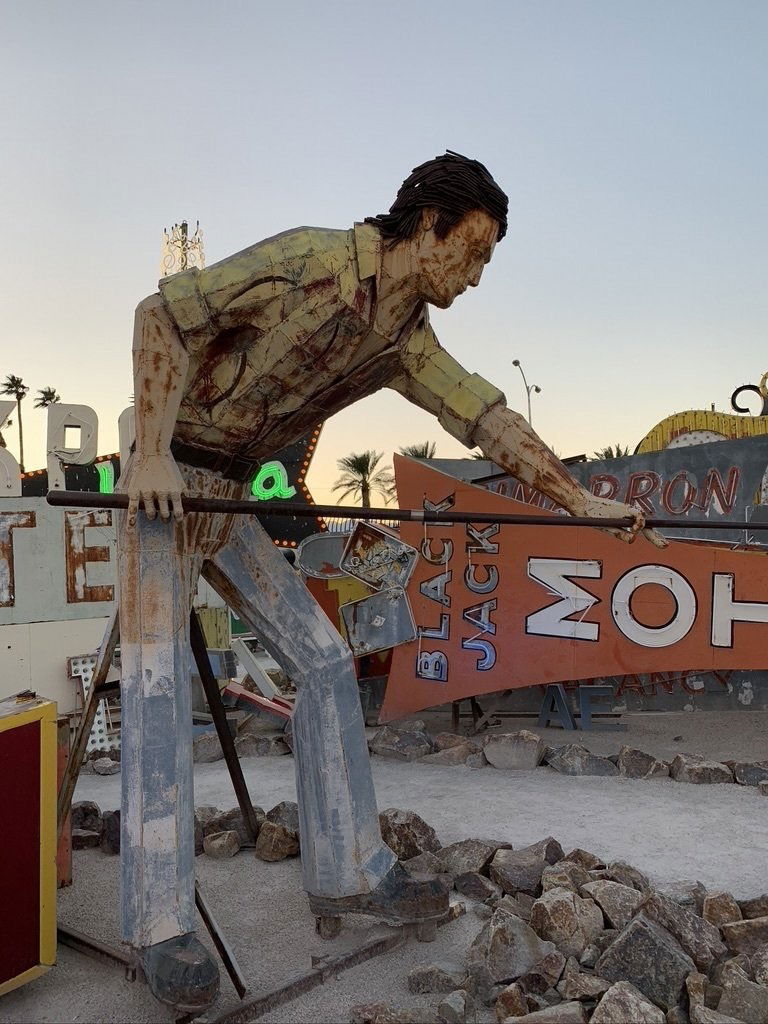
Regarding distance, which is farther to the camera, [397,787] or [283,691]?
[283,691]

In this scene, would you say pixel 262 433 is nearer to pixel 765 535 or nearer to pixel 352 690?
pixel 352 690

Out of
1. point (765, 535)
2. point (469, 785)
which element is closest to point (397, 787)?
point (469, 785)

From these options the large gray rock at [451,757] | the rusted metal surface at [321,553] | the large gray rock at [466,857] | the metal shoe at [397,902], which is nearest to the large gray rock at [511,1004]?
the metal shoe at [397,902]

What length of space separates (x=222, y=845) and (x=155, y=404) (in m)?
2.31

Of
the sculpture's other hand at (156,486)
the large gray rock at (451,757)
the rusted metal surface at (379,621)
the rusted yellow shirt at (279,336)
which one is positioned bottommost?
the large gray rock at (451,757)

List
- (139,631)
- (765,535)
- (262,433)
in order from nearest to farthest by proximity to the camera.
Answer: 1. (139,631)
2. (262,433)
3. (765,535)

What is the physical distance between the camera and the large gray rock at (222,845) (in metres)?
4.09

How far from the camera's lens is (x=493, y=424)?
11.1ft

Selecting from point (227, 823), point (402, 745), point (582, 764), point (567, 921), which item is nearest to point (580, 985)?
point (567, 921)

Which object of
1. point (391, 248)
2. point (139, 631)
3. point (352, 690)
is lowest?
point (352, 690)

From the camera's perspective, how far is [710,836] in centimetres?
441

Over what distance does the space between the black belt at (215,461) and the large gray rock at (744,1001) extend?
230 centimetres

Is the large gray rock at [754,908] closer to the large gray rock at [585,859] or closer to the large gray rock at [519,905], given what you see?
the large gray rock at [585,859]

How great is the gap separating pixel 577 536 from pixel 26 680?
17.1ft
